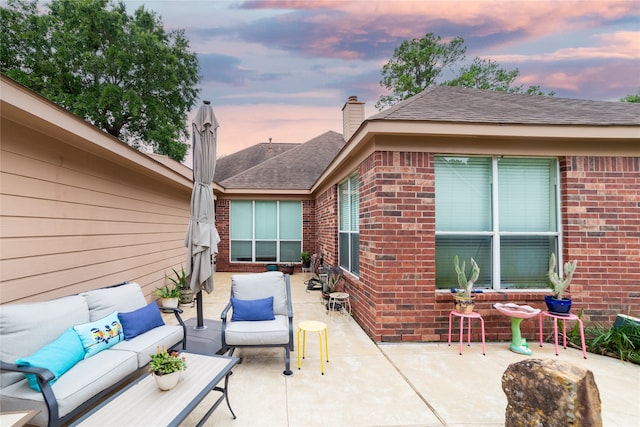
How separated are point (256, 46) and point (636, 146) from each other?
32.4 ft

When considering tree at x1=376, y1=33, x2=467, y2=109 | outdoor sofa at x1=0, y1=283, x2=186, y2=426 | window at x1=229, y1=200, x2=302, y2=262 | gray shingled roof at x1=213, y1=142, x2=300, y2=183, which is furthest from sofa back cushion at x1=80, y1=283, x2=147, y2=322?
tree at x1=376, y1=33, x2=467, y2=109

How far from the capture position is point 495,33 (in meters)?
8.55

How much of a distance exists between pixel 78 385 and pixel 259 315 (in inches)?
73.9

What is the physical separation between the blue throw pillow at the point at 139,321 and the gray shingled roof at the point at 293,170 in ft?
22.2

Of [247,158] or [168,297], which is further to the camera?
[247,158]

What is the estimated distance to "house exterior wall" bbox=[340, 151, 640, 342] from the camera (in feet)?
13.5

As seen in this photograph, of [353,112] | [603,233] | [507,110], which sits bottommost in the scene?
[603,233]

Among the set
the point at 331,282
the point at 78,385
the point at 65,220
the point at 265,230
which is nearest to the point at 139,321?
the point at 78,385

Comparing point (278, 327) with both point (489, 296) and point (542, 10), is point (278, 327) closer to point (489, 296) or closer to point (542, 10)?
point (489, 296)

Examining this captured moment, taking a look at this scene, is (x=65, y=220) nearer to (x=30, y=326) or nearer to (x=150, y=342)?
(x=30, y=326)

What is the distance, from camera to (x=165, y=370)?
2.10 m

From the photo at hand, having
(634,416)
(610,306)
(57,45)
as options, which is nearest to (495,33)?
(610,306)

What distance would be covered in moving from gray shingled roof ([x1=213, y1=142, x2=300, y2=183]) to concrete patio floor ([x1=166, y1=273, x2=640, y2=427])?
12154 millimetres

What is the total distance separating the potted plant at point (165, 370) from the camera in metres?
2.09
